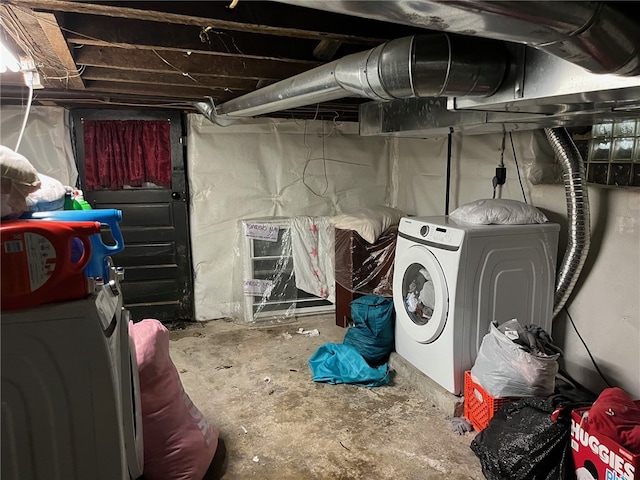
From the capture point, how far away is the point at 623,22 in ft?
3.34

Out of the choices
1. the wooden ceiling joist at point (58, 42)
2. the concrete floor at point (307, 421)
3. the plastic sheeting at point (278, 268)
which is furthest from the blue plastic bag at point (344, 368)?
the wooden ceiling joist at point (58, 42)

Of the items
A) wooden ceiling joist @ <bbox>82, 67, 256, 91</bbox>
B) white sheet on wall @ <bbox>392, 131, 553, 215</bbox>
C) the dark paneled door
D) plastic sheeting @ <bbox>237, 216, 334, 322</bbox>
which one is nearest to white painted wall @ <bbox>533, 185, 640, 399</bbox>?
white sheet on wall @ <bbox>392, 131, 553, 215</bbox>

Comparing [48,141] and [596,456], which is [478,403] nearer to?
[596,456]

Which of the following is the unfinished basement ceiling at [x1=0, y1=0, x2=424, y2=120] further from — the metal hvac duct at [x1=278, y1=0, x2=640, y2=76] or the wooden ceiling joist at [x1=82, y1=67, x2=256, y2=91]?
the metal hvac duct at [x1=278, y1=0, x2=640, y2=76]

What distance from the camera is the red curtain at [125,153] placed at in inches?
142

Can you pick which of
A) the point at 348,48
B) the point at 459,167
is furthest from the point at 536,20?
the point at 459,167

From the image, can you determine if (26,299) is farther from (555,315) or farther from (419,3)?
(555,315)

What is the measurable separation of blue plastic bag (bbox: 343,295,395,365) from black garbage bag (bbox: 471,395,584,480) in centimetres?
113

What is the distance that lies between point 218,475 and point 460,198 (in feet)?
8.83

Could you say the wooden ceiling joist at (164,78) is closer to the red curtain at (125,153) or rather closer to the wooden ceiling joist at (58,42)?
the wooden ceiling joist at (58,42)

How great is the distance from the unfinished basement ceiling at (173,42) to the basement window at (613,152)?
4.79 ft

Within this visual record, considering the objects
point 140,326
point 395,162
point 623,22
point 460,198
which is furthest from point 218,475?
point 395,162

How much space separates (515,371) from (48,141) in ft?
12.2

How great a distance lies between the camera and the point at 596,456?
172 cm
